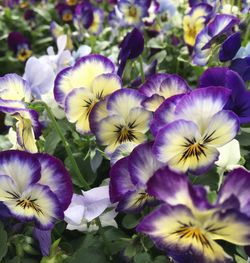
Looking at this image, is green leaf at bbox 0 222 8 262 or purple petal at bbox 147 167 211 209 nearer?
purple petal at bbox 147 167 211 209

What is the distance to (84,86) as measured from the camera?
0.88m

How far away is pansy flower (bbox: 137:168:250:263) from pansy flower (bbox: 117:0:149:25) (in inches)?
49.3

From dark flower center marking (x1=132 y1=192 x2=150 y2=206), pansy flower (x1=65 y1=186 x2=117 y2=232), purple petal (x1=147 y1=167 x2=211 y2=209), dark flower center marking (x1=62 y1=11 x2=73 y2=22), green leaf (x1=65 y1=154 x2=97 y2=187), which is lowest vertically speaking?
dark flower center marking (x1=62 y1=11 x2=73 y2=22)

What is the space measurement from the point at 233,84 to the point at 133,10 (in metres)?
1.04

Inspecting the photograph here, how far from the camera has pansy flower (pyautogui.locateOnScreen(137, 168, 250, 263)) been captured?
0.54 m

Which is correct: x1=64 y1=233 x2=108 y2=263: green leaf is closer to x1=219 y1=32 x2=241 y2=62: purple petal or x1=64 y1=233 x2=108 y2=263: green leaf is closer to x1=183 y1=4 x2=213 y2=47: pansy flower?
x1=219 y1=32 x2=241 y2=62: purple petal

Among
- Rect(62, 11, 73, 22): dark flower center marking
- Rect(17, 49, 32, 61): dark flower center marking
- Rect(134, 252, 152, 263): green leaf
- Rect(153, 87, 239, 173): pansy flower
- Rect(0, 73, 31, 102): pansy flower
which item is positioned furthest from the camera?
Rect(62, 11, 73, 22): dark flower center marking

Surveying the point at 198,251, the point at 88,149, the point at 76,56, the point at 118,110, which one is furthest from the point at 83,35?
the point at 198,251

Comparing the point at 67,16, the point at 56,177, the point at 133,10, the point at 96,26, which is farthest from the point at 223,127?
the point at 67,16

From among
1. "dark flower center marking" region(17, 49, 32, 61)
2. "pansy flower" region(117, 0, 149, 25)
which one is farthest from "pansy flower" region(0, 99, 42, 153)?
"dark flower center marking" region(17, 49, 32, 61)

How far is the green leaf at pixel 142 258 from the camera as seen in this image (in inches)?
30.8

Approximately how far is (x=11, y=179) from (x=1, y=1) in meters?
2.85

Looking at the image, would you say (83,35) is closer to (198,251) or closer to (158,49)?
(158,49)

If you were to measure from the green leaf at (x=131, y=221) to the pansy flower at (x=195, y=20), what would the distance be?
701mm
